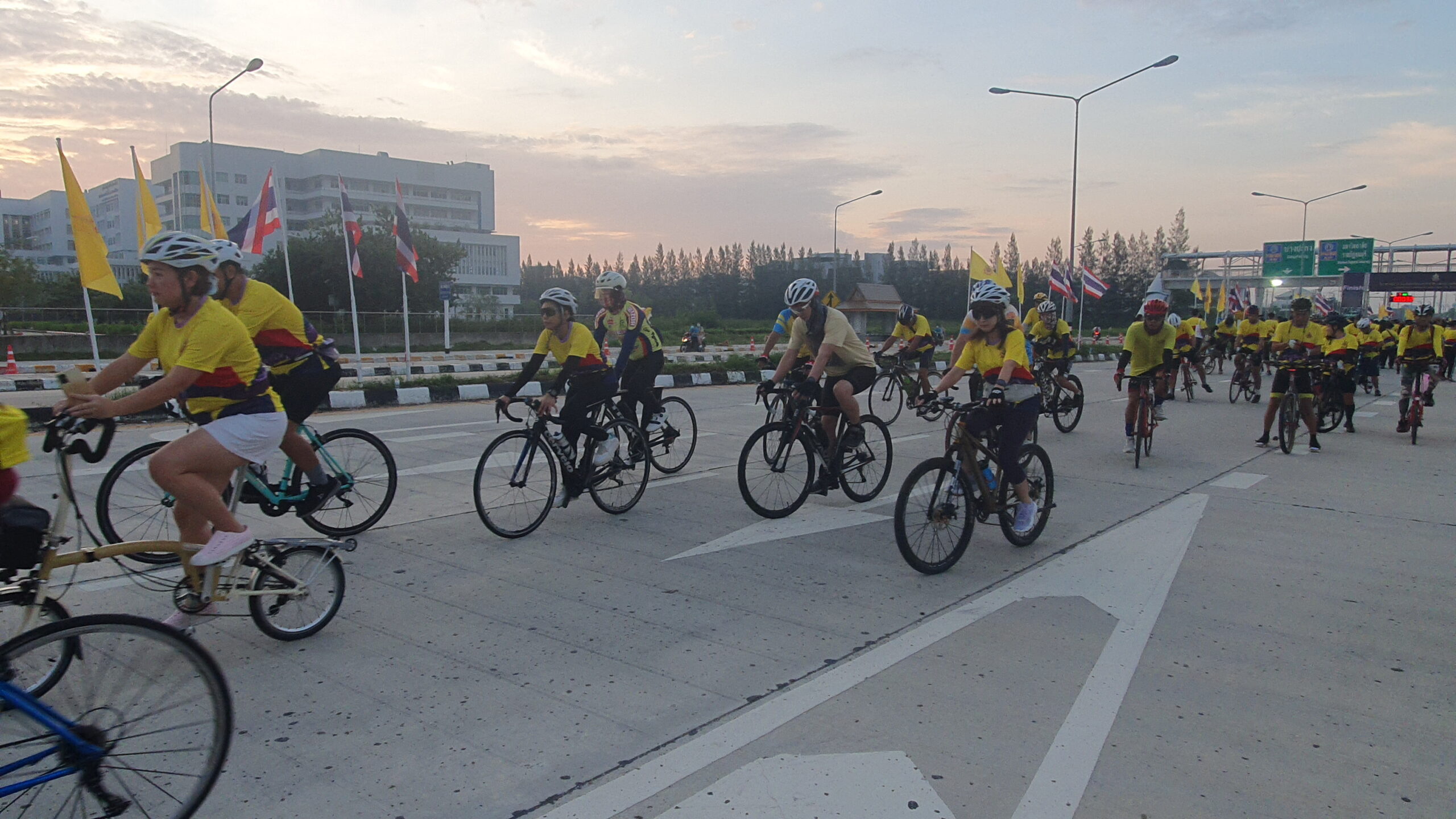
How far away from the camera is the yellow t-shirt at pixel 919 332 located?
44.7 feet

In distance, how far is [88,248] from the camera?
13758 mm

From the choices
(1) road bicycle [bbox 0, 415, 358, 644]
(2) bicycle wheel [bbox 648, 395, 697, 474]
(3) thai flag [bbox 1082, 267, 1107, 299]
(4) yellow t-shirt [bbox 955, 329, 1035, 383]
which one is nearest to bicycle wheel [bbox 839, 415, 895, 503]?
(4) yellow t-shirt [bbox 955, 329, 1035, 383]

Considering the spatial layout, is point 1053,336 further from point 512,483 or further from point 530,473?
point 512,483

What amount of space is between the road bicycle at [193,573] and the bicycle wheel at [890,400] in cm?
963

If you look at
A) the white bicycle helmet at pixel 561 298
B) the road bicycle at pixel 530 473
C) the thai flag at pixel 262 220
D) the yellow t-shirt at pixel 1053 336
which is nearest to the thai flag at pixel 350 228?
the thai flag at pixel 262 220

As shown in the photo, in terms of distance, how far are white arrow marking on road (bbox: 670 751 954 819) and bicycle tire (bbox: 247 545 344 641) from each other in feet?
7.25

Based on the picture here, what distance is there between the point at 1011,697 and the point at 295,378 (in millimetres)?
4389

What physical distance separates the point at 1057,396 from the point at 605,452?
7.64m

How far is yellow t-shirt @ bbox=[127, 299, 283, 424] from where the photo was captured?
3629 millimetres

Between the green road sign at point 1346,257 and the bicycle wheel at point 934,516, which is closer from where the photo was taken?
the bicycle wheel at point 934,516

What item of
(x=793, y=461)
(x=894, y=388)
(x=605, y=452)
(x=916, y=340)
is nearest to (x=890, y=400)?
(x=894, y=388)

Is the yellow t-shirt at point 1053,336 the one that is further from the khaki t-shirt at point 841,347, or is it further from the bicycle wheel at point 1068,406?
the khaki t-shirt at point 841,347

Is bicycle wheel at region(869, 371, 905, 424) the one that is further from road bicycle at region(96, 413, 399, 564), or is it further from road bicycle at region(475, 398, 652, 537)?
road bicycle at region(96, 413, 399, 564)

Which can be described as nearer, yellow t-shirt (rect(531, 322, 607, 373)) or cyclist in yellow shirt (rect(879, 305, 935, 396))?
yellow t-shirt (rect(531, 322, 607, 373))
